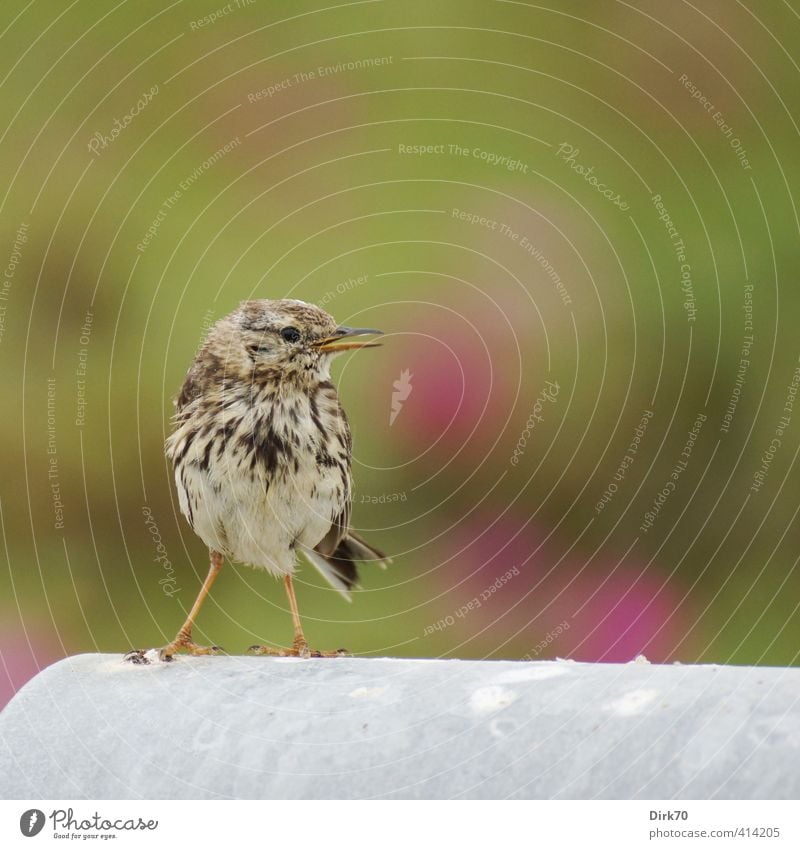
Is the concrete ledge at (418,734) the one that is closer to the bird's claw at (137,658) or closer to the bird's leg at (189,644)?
the bird's claw at (137,658)

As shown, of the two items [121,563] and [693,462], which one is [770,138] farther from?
[121,563]

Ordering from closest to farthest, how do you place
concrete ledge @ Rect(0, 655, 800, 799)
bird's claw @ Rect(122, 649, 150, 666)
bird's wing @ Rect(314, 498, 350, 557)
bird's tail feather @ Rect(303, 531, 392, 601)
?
concrete ledge @ Rect(0, 655, 800, 799)
bird's claw @ Rect(122, 649, 150, 666)
bird's wing @ Rect(314, 498, 350, 557)
bird's tail feather @ Rect(303, 531, 392, 601)

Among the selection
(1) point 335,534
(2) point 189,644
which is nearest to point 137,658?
(2) point 189,644

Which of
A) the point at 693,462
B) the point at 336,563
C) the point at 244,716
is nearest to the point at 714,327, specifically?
the point at 693,462

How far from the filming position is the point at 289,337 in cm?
414

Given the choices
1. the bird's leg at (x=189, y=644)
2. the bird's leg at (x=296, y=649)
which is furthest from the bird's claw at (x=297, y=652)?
the bird's leg at (x=189, y=644)

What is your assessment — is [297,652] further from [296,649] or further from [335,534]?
[335,534]

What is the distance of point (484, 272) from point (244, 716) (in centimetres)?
261

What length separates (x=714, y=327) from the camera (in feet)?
16.6

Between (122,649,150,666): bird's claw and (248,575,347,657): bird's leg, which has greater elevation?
(122,649,150,666): bird's claw
